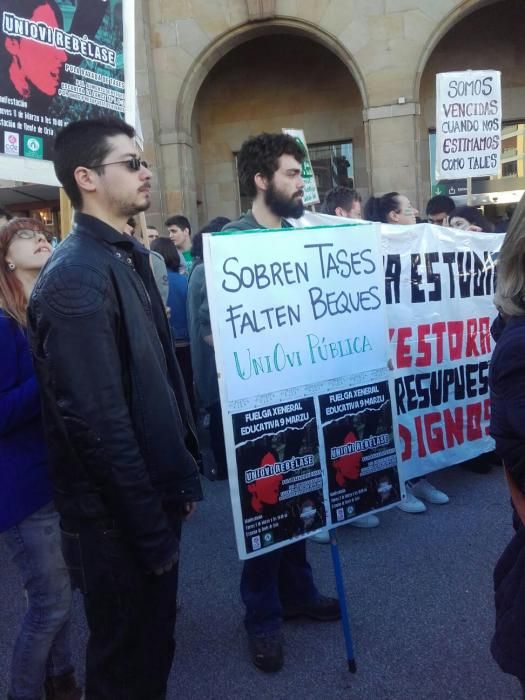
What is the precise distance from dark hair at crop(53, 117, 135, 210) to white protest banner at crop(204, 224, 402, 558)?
0.50 m

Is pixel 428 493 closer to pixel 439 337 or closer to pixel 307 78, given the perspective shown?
pixel 439 337

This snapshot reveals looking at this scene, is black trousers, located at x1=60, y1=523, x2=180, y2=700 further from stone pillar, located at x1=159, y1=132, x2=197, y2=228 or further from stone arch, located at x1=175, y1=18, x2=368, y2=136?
stone arch, located at x1=175, y1=18, x2=368, y2=136

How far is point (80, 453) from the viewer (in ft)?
5.39

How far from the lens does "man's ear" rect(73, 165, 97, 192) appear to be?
181 cm

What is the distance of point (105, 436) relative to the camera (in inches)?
63.4

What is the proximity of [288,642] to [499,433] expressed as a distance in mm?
1723

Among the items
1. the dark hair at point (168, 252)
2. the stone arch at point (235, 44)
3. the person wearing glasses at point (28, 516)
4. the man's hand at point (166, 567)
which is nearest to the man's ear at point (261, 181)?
the person wearing glasses at point (28, 516)

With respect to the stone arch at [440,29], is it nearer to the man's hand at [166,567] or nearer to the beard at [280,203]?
the beard at [280,203]

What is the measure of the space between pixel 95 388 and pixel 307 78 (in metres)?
11.5

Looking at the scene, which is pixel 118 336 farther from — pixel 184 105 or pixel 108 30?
pixel 184 105

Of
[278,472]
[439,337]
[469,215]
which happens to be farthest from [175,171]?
[278,472]

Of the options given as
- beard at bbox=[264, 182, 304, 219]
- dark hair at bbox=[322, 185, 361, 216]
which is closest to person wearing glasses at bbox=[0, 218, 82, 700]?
beard at bbox=[264, 182, 304, 219]

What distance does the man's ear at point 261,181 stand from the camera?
2738mm

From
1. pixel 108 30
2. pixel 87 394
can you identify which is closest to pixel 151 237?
pixel 108 30
